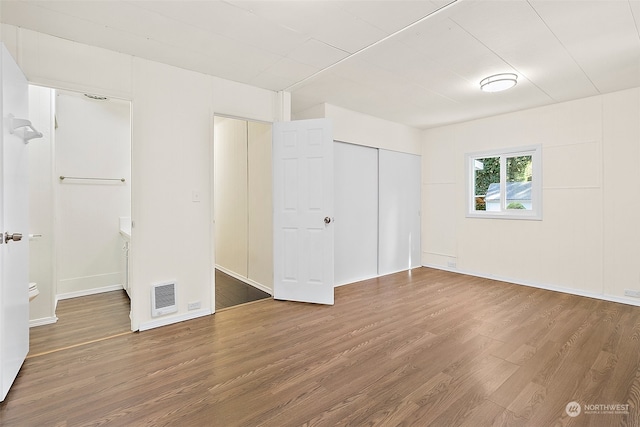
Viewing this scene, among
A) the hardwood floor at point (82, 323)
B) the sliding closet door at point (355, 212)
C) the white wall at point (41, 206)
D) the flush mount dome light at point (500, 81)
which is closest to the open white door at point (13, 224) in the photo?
the hardwood floor at point (82, 323)

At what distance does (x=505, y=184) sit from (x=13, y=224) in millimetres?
5715

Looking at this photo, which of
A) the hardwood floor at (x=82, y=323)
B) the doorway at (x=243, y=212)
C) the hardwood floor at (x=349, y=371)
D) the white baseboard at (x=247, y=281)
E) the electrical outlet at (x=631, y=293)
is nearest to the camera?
the hardwood floor at (x=349, y=371)

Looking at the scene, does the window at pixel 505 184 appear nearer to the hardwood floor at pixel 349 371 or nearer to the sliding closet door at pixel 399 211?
the sliding closet door at pixel 399 211

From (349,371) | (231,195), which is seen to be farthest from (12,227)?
(231,195)

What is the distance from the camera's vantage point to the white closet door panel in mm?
4676

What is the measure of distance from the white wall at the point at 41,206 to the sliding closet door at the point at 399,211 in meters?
4.21

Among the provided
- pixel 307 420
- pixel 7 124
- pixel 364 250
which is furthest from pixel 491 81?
pixel 7 124

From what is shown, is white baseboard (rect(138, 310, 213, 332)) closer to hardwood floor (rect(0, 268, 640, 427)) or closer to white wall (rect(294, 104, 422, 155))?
hardwood floor (rect(0, 268, 640, 427))

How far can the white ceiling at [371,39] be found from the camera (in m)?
2.16

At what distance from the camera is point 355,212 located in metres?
4.68

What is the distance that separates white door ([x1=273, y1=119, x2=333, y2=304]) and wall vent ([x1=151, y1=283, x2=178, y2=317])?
3.87 feet

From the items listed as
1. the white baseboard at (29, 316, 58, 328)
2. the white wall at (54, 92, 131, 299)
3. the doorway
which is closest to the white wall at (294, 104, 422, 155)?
the doorway

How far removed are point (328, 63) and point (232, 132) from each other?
8.00 feet

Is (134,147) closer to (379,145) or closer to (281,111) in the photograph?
(281,111)
